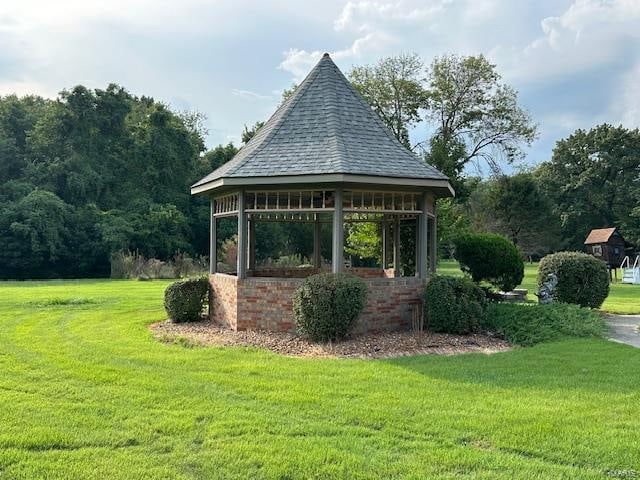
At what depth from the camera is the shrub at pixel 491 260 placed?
13359mm

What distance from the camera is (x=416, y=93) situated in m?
27.1

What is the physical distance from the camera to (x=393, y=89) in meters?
27.1

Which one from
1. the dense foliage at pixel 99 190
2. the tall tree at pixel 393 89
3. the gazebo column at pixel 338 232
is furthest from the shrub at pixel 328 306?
the dense foliage at pixel 99 190

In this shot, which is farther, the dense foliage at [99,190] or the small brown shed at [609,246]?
the small brown shed at [609,246]

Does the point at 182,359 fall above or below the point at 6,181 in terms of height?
below

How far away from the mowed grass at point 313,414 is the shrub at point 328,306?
0.96 m

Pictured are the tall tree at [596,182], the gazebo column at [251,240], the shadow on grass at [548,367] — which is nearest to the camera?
the shadow on grass at [548,367]

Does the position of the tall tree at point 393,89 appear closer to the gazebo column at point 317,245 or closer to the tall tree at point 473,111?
the tall tree at point 473,111

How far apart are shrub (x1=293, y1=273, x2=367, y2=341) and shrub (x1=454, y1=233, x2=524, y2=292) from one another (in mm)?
6096

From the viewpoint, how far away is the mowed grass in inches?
146

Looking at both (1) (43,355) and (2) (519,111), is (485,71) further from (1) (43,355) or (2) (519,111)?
(1) (43,355)

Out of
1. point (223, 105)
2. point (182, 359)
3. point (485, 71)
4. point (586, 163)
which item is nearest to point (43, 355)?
point (182, 359)

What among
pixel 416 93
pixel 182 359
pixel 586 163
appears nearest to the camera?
pixel 182 359

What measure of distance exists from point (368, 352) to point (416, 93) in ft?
71.9
